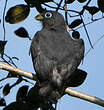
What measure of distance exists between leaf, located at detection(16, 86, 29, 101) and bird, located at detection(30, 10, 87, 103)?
136 mm

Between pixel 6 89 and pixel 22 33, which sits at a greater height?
pixel 22 33

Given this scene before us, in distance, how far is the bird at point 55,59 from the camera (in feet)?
9.59

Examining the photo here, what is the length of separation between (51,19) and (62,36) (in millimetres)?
532

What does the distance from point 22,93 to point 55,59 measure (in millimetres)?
535

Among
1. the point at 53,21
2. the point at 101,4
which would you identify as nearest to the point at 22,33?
the point at 101,4

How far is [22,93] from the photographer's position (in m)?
2.79

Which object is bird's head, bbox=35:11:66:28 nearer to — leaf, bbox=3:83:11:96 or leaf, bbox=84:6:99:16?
leaf, bbox=84:6:99:16

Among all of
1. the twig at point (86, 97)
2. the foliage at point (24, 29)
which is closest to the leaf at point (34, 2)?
the foliage at point (24, 29)

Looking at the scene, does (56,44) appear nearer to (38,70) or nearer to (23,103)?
(38,70)

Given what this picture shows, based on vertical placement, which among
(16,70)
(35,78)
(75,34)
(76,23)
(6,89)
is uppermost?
(76,23)

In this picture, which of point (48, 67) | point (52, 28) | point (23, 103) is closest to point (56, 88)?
point (48, 67)

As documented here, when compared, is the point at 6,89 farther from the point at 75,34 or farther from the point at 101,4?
the point at 101,4

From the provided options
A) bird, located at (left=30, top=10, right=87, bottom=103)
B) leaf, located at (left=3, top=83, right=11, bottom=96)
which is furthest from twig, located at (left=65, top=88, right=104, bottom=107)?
leaf, located at (left=3, top=83, right=11, bottom=96)

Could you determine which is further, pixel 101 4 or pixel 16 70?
pixel 101 4
